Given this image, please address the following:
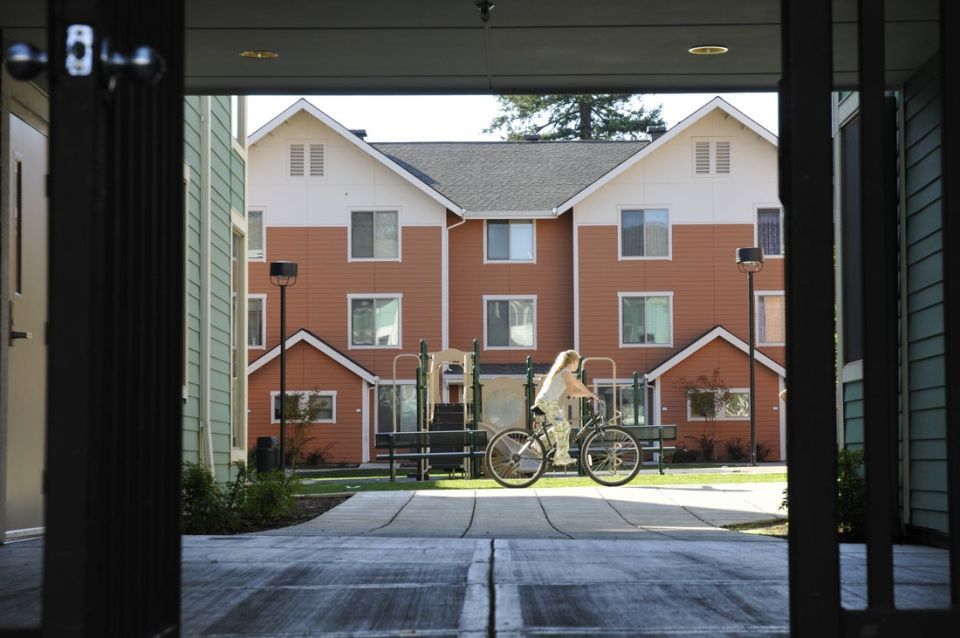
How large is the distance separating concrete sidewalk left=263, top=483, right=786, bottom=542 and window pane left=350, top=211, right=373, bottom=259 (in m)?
14.6

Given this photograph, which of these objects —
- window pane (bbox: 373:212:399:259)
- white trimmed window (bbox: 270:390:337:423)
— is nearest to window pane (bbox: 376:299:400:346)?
window pane (bbox: 373:212:399:259)

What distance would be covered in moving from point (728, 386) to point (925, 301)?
20722 millimetres

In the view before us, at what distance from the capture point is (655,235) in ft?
94.5

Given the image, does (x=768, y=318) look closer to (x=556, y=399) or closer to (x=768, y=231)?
(x=768, y=231)

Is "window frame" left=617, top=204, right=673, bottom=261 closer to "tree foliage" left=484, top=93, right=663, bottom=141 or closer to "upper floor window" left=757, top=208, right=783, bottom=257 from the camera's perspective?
"upper floor window" left=757, top=208, right=783, bottom=257

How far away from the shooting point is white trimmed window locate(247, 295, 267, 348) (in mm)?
28297

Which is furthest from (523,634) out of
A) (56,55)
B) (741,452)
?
(741,452)

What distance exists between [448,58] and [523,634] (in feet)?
16.0

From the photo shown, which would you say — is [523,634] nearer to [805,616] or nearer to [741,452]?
[805,616]

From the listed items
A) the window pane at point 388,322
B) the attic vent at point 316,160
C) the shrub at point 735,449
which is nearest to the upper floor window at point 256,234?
the attic vent at point 316,160

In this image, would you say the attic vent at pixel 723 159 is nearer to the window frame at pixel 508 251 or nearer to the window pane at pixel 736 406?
the window frame at pixel 508 251

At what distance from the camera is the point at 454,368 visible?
2833 centimetres

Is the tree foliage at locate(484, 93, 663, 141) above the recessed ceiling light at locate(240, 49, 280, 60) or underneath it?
above

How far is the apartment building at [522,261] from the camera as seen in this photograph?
93.1 ft
